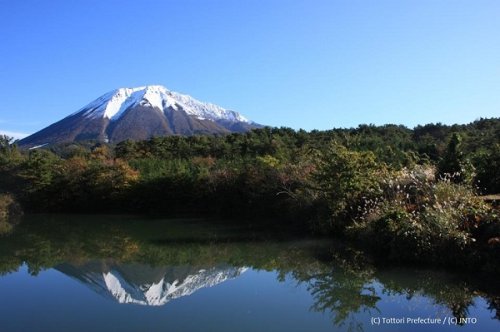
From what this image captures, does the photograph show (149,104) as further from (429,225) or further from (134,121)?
(429,225)

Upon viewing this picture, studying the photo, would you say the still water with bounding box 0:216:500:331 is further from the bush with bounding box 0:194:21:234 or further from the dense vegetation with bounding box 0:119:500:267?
the bush with bounding box 0:194:21:234

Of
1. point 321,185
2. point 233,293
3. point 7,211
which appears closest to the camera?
point 233,293

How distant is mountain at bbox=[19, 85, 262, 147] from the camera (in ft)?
323

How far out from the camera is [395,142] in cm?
3575

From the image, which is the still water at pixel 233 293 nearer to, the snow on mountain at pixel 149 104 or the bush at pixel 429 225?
the bush at pixel 429 225

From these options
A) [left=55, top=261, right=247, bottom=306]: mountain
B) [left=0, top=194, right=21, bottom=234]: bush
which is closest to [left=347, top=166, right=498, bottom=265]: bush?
[left=55, top=261, right=247, bottom=306]: mountain

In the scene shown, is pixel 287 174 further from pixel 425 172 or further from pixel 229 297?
pixel 229 297

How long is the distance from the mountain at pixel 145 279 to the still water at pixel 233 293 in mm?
25

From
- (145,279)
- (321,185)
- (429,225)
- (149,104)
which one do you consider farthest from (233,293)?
(149,104)

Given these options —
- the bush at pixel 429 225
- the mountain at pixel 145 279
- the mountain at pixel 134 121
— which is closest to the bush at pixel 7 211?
the mountain at pixel 145 279

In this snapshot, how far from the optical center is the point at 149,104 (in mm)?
113938

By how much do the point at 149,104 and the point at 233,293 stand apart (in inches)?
4269

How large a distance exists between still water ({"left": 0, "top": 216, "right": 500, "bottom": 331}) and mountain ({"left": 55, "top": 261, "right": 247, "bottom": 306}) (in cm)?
2

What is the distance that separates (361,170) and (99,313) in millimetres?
10310
